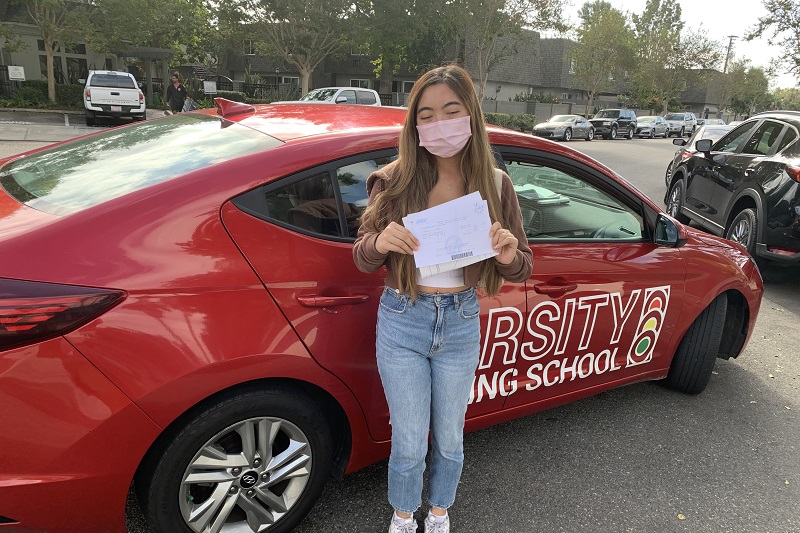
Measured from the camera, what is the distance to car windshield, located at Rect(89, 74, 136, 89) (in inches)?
743

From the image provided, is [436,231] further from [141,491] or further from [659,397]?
[659,397]

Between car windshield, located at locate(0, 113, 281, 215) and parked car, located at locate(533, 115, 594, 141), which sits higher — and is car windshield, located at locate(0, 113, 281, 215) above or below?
above

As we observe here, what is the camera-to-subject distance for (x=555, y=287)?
101 inches

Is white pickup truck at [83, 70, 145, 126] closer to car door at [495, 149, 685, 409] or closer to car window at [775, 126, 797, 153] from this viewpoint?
car window at [775, 126, 797, 153]

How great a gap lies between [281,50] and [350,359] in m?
29.7

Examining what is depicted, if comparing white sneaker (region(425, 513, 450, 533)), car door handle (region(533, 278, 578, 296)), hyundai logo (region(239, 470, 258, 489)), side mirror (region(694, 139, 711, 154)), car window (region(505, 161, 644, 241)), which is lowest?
white sneaker (region(425, 513, 450, 533))

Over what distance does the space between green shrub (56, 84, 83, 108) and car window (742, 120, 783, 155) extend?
86.2 feet

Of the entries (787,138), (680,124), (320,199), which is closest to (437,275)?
(320,199)

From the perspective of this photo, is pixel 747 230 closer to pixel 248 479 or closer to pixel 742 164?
pixel 742 164

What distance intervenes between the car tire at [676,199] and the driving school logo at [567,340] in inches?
223

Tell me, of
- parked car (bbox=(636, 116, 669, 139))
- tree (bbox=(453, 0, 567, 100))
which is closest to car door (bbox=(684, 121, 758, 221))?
tree (bbox=(453, 0, 567, 100))

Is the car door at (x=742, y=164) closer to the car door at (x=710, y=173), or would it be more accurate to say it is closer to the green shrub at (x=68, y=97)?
the car door at (x=710, y=173)

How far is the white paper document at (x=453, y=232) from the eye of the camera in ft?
5.80

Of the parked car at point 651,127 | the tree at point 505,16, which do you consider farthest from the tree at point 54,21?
the parked car at point 651,127
